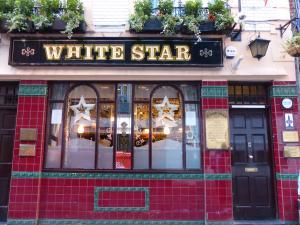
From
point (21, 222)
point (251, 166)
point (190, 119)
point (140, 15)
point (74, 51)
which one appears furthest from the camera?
→ point (190, 119)

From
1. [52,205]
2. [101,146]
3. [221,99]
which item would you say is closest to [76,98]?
[101,146]

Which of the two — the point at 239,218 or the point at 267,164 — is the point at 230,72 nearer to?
the point at 267,164

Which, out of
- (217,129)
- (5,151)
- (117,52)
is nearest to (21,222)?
(5,151)

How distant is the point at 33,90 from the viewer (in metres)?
8.55

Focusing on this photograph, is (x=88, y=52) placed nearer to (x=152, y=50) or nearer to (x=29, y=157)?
(x=152, y=50)

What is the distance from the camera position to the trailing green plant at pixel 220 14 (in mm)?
8086

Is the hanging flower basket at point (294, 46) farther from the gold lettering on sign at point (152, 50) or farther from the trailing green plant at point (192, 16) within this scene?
the gold lettering on sign at point (152, 50)

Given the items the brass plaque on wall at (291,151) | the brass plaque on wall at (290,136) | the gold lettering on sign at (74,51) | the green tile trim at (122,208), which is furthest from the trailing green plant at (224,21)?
the green tile trim at (122,208)

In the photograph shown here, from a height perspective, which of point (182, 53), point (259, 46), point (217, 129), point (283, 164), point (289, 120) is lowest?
point (283, 164)

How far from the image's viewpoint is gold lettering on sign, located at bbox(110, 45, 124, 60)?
8406 millimetres

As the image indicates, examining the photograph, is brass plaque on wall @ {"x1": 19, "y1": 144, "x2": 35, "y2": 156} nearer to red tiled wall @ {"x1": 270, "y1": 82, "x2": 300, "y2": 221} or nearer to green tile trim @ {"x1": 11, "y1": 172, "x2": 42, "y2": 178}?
green tile trim @ {"x1": 11, "y1": 172, "x2": 42, "y2": 178}

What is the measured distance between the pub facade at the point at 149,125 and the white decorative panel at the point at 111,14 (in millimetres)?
29

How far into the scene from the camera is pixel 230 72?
27.7 feet

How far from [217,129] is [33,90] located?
4.68m
